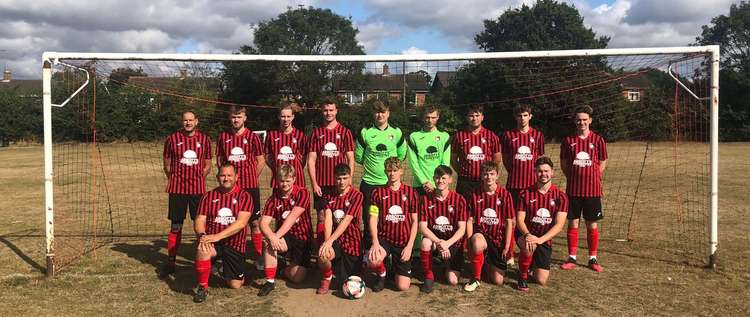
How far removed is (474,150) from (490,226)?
2.75 feet

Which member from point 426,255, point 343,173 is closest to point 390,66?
A: point 343,173

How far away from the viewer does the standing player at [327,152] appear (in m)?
4.84

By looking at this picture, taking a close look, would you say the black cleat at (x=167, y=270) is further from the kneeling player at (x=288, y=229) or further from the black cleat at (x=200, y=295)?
the kneeling player at (x=288, y=229)

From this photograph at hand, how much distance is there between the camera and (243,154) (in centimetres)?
485

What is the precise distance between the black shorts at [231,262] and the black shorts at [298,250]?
0.43 metres

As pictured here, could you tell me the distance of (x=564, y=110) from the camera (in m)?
10.6

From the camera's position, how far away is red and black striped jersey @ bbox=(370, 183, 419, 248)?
429 cm

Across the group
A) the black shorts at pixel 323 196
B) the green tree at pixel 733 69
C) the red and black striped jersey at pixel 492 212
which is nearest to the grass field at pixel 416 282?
the red and black striped jersey at pixel 492 212

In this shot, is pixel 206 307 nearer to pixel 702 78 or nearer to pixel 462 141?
pixel 462 141

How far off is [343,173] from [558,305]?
6.81 ft

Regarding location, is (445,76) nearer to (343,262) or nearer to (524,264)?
(524,264)

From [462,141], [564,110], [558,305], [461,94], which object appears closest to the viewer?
[558,305]

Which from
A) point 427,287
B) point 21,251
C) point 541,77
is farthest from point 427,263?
point 541,77

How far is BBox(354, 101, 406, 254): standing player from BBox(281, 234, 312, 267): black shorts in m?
0.65
